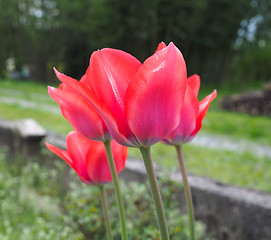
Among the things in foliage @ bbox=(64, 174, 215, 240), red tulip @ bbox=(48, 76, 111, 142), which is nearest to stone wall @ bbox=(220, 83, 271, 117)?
→ foliage @ bbox=(64, 174, 215, 240)

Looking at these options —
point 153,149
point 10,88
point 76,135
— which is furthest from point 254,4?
point 76,135

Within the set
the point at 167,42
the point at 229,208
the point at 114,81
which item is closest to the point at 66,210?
the point at 229,208

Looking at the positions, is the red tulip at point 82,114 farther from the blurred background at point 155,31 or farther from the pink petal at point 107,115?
the blurred background at point 155,31

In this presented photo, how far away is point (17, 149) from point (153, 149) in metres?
1.53

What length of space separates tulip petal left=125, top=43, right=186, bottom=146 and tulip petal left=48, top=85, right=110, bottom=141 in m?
0.14

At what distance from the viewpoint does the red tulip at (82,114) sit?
0.67m

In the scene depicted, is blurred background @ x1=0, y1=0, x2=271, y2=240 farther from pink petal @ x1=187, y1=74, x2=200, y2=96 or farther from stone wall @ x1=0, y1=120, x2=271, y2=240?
pink petal @ x1=187, y1=74, x2=200, y2=96

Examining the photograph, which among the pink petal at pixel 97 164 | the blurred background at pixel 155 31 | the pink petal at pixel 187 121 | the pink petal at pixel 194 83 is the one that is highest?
the pink petal at pixel 194 83

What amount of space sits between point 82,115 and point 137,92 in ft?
0.56

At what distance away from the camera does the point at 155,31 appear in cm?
1939

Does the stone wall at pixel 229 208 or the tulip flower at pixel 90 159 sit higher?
the tulip flower at pixel 90 159

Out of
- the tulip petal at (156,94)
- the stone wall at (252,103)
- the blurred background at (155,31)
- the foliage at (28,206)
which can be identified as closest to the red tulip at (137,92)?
the tulip petal at (156,94)

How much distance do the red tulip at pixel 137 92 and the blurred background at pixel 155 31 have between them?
17.8 meters

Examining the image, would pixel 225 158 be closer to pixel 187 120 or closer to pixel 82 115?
pixel 187 120
